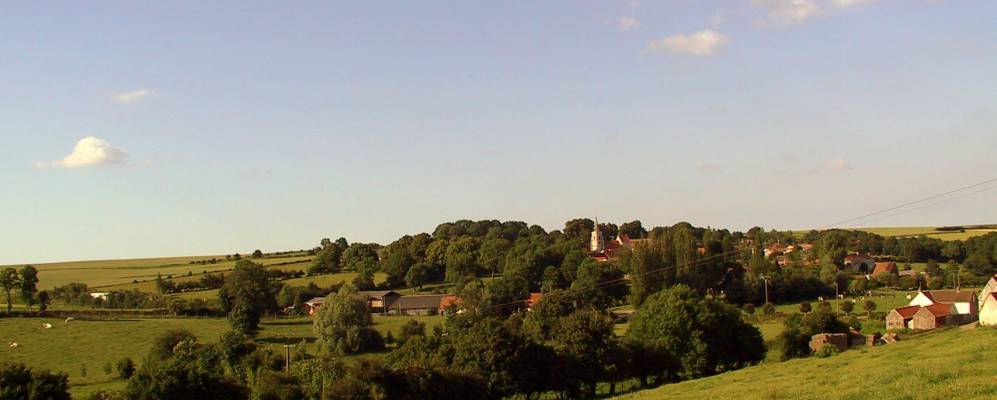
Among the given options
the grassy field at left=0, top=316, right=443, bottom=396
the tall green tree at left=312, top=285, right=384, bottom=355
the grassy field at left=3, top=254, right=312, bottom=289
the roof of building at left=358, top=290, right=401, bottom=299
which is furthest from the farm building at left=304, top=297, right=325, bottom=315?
the grassy field at left=3, top=254, right=312, bottom=289

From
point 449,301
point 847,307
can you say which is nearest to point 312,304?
point 449,301

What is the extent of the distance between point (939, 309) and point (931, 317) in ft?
15.5

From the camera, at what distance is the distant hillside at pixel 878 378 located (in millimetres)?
20828

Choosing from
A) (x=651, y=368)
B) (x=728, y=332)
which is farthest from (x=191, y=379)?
(x=728, y=332)

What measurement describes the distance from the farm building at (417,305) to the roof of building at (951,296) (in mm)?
48664

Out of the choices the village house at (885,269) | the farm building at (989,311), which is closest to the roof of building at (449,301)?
the farm building at (989,311)

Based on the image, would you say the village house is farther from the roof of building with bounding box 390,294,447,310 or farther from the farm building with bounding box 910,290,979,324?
the roof of building with bounding box 390,294,447,310

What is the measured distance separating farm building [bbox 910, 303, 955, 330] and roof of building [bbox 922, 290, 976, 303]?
21.4 feet

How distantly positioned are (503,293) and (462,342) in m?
46.7

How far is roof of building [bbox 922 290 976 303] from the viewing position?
78.4m

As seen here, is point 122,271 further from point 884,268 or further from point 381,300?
point 884,268

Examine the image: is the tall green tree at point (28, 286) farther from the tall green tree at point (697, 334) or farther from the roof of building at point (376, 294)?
the tall green tree at point (697, 334)

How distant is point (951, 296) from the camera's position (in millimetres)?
80062

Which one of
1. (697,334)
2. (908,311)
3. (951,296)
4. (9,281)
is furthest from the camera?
(9,281)
